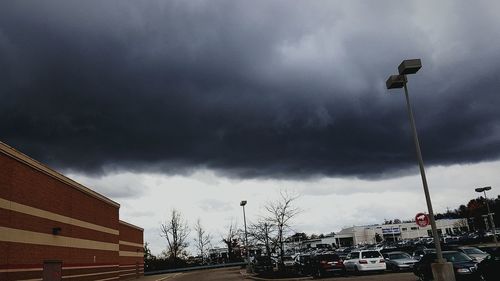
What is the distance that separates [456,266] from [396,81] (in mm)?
8695

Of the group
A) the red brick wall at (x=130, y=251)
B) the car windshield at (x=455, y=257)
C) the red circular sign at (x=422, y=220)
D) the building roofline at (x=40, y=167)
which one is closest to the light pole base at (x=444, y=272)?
the red circular sign at (x=422, y=220)

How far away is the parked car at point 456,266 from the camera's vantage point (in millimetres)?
17969

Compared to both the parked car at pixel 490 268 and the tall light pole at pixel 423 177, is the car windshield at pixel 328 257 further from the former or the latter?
the tall light pole at pixel 423 177

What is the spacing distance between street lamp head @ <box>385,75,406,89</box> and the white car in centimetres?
1534

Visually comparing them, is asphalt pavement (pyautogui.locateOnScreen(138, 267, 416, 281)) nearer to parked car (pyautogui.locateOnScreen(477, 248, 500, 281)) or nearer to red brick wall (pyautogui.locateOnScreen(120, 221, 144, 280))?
red brick wall (pyautogui.locateOnScreen(120, 221, 144, 280))

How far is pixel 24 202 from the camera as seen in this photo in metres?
Answer: 21.8

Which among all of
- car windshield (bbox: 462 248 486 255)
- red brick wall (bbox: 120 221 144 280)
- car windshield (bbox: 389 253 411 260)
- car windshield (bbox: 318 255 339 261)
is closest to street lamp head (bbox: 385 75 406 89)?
car windshield (bbox: 462 248 486 255)

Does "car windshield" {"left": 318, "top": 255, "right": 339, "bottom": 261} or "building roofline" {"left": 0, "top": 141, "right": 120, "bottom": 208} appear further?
"car windshield" {"left": 318, "top": 255, "right": 339, "bottom": 261}

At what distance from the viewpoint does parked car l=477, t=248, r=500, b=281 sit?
53.5ft

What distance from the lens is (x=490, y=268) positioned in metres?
16.6

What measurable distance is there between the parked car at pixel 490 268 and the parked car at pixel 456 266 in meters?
0.64

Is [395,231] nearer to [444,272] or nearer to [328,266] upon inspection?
[328,266]

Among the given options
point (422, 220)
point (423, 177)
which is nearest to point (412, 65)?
point (423, 177)

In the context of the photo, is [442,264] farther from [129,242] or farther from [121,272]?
[129,242]
